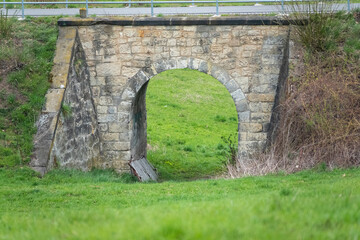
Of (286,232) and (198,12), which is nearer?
(286,232)

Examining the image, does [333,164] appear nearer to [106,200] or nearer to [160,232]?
[106,200]

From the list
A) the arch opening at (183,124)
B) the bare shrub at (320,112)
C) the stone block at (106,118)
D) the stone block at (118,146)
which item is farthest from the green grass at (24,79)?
the bare shrub at (320,112)

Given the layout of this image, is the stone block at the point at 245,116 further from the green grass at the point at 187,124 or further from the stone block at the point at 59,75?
the stone block at the point at 59,75

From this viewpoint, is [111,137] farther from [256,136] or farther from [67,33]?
Answer: [256,136]

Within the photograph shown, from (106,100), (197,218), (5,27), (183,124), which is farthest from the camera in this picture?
(183,124)

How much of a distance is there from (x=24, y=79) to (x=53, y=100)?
→ 1.19 m

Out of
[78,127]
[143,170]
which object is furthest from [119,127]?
[143,170]

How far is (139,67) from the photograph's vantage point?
562 inches

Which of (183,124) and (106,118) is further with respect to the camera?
(183,124)

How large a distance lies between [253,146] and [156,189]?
415 centimetres

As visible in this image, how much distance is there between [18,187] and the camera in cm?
Result: 1066

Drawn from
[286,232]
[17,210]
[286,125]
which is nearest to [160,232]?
[286,232]

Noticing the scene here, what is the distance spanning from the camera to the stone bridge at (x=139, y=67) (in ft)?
45.6

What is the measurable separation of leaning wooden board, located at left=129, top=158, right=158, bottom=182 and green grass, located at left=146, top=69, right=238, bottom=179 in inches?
17.6
